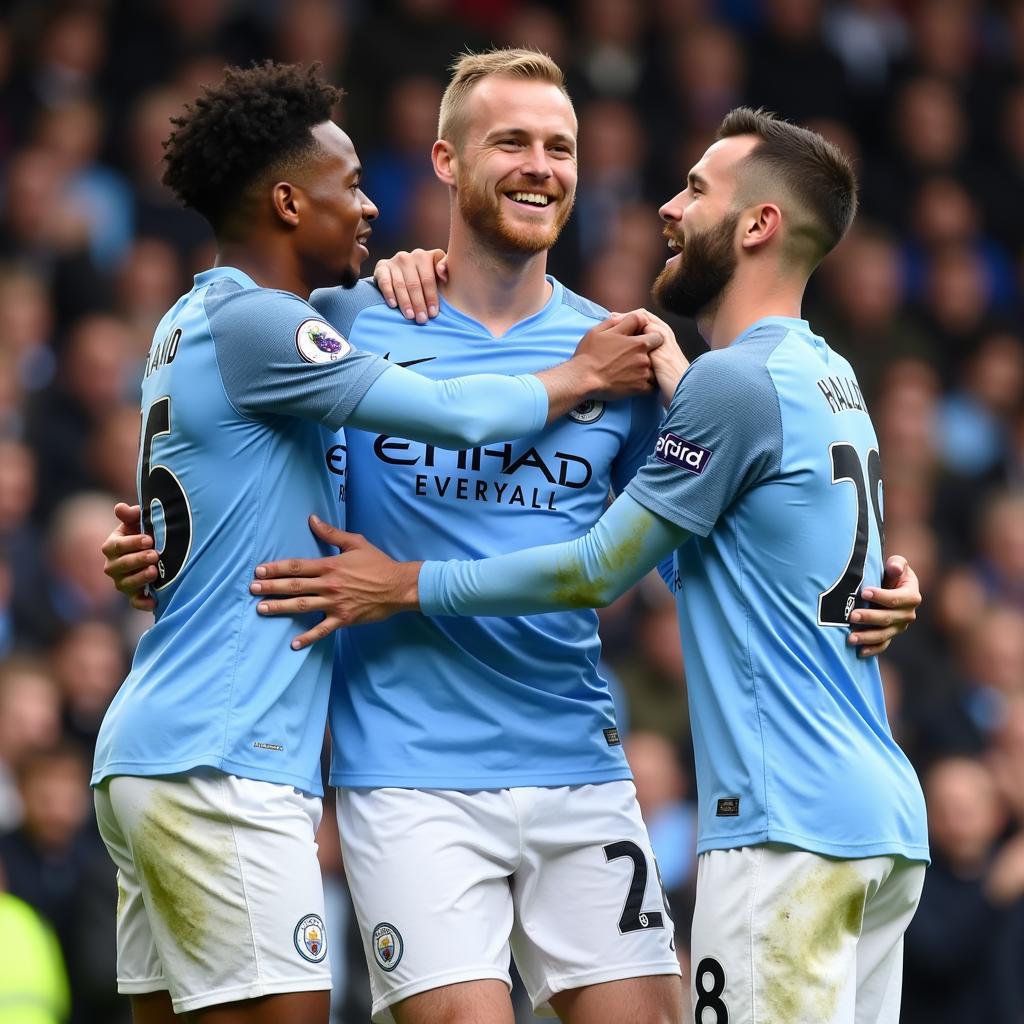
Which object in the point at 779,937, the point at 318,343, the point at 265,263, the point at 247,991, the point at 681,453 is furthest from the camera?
the point at 265,263

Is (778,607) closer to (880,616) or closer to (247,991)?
(880,616)

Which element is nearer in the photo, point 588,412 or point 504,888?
point 504,888

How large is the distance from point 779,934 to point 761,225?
66.8 inches

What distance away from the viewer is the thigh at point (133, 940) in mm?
4383

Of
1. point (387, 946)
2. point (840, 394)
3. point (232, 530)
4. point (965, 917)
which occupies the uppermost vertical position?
point (840, 394)

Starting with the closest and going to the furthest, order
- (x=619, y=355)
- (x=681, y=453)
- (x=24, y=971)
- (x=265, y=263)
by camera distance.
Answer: (x=681, y=453) < (x=265, y=263) < (x=619, y=355) < (x=24, y=971)

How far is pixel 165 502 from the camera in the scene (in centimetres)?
437

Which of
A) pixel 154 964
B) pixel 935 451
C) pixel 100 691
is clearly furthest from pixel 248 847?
pixel 935 451

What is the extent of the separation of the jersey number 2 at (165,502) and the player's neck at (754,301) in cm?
138

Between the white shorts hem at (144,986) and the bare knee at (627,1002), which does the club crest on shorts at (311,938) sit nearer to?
the white shorts hem at (144,986)

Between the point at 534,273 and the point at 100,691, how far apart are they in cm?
350

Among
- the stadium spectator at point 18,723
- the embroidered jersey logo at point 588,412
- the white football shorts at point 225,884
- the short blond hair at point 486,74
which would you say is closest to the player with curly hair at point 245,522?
the white football shorts at point 225,884

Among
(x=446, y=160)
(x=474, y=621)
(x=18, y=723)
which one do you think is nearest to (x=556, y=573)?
(x=474, y=621)

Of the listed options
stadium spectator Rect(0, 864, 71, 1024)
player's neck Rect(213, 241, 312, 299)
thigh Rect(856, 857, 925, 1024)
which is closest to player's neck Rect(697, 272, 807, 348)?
player's neck Rect(213, 241, 312, 299)
